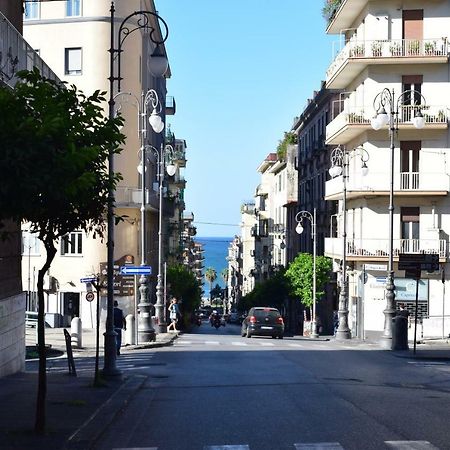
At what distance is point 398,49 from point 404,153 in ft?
16.8

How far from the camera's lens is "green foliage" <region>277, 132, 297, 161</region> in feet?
265

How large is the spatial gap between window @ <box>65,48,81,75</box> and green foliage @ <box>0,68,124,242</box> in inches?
1687

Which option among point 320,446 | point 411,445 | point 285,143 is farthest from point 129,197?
point 411,445

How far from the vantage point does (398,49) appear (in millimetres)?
45594

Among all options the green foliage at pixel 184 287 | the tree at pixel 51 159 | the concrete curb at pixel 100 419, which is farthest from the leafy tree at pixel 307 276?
the tree at pixel 51 159

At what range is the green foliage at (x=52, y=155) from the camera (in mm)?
9938

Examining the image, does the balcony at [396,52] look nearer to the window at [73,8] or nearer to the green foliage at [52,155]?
the window at [73,8]

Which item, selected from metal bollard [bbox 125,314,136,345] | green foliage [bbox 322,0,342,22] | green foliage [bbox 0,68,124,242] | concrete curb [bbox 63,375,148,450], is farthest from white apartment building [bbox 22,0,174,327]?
green foliage [bbox 0,68,124,242]

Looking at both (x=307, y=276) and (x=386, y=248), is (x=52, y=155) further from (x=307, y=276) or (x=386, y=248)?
(x=307, y=276)

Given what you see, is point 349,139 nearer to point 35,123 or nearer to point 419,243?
point 419,243

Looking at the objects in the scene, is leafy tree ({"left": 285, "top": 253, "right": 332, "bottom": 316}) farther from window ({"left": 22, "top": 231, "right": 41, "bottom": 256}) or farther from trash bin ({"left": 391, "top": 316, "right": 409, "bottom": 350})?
trash bin ({"left": 391, "top": 316, "right": 409, "bottom": 350})

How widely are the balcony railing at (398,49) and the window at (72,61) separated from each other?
16358 millimetres

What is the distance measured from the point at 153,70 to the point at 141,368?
24.4 feet

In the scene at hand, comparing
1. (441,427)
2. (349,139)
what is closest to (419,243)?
(349,139)
